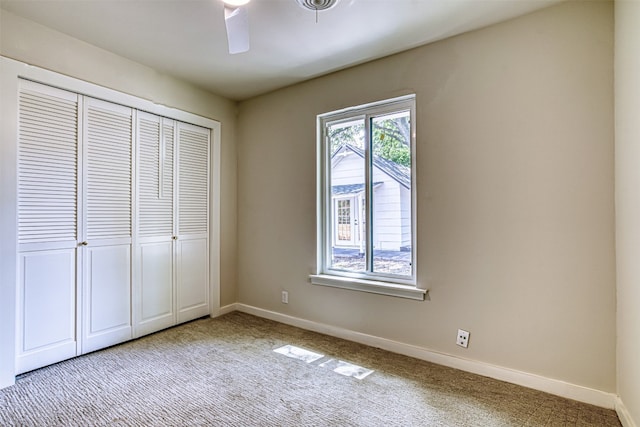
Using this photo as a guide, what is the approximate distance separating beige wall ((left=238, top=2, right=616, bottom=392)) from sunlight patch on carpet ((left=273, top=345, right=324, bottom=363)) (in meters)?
0.46

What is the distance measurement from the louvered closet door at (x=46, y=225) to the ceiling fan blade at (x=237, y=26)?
1546 mm

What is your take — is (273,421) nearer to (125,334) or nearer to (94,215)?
(125,334)

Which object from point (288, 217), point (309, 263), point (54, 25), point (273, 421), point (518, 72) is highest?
point (54, 25)

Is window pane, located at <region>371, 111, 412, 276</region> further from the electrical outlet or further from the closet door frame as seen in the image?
the closet door frame

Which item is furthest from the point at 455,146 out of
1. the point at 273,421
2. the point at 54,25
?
the point at 54,25

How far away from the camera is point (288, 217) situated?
339cm

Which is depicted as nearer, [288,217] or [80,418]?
[80,418]

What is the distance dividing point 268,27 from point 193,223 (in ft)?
6.74

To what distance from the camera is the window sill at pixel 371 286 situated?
257cm

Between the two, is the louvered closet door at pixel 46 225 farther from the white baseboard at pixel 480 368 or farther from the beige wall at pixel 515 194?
the beige wall at pixel 515 194

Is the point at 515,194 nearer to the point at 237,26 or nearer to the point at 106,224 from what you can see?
the point at 237,26

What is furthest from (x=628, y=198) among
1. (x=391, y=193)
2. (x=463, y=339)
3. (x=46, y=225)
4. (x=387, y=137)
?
(x=46, y=225)

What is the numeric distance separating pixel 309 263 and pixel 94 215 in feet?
6.18

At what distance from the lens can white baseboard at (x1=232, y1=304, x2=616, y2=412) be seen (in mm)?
1938
